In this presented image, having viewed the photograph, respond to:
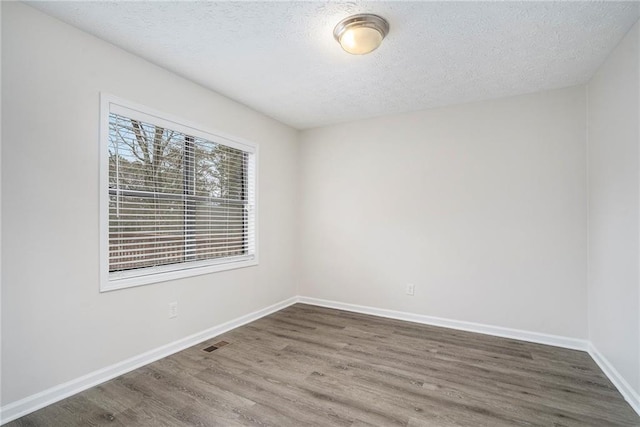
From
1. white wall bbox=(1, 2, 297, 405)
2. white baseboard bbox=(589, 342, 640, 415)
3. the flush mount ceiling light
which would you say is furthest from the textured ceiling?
white baseboard bbox=(589, 342, 640, 415)

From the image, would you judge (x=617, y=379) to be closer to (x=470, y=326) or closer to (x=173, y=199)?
(x=470, y=326)

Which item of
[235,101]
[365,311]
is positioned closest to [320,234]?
[365,311]

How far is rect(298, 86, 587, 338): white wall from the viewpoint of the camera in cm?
296

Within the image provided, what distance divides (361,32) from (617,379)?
3027mm

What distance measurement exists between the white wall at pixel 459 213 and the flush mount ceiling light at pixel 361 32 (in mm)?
1758

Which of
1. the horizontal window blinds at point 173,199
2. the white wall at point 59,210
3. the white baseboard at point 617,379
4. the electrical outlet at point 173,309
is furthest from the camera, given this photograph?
the electrical outlet at point 173,309

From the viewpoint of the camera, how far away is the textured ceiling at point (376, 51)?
1.91 meters

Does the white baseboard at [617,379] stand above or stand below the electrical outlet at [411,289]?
below

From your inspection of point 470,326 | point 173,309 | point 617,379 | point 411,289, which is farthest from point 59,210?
point 617,379

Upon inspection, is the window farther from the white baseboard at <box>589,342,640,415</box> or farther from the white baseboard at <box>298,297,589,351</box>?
the white baseboard at <box>589,342,640,415</box>

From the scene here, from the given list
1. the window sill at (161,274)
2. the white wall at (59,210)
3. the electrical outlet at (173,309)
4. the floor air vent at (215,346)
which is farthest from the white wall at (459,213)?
the white wall at (59,210)

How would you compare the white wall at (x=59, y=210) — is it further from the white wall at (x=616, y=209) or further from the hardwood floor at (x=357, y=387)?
the white wall at (x=616, y=209)

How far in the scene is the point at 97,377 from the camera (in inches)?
87.4

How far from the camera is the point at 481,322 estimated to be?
3285 millimetres
